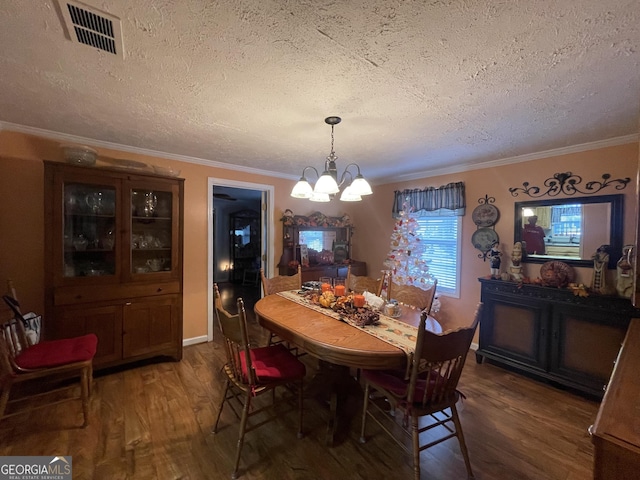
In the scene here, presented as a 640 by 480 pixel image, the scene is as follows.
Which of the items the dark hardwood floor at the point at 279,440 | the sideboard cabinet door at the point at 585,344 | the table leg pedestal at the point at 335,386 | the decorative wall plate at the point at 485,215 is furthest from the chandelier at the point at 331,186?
the sideboard cabinet door at the point at 585,344

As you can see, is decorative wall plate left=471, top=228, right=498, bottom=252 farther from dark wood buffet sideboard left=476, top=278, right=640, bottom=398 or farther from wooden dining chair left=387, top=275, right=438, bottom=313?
wooden dining chair left=387, top=275, right=438, bottom=313

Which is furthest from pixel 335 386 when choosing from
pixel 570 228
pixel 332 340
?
pixel 570 228

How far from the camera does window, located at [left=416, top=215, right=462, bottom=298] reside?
12.0 ft

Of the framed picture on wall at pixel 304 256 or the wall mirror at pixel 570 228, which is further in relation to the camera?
the framed picture on wall at pixel 304 256

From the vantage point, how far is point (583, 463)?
1.73 meters

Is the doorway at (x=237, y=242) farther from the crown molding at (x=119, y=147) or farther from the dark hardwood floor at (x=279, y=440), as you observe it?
the dark hardwood floor at (x=279, y=440)

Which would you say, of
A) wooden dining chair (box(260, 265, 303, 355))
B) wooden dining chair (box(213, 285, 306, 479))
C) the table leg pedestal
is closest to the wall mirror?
the table leg pedestal

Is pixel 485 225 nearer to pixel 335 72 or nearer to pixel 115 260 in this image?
pixel 335 72

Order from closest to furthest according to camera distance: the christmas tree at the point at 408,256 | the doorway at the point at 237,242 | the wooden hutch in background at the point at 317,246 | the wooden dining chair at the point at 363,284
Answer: the wooden dining chair at the point at 363,284 < the christmas tree at the point at 408,256 < the wooden hutch in background at the point at 317,246 < the doorway at the point at 237,242

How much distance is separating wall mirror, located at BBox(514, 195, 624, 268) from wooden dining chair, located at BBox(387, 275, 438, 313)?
1.32 meters

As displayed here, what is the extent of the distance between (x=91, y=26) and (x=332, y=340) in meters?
1.98

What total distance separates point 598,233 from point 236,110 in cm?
345

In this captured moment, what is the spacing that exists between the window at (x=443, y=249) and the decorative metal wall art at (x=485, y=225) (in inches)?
9.9

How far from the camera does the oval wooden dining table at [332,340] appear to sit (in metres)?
1.52
